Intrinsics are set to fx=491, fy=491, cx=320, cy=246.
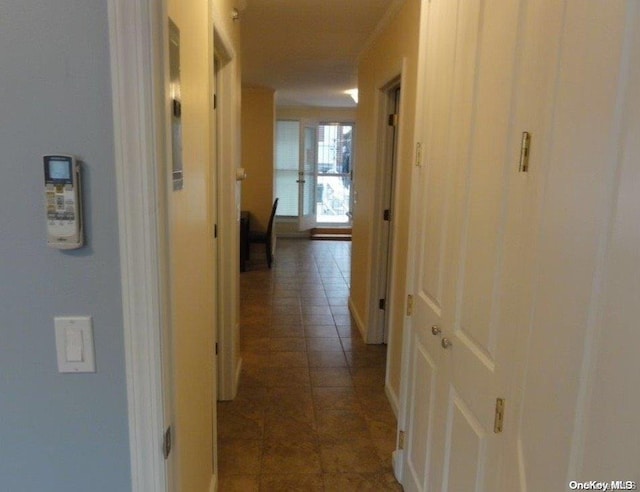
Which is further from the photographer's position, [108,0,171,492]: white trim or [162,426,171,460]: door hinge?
[162,426,171,460]: door hinge

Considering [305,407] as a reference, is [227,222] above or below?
above

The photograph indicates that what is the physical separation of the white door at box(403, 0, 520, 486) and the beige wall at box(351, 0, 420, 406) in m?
0.75

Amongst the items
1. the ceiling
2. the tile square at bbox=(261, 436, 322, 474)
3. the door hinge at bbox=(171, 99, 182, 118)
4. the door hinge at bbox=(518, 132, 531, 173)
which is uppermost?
the ceiling

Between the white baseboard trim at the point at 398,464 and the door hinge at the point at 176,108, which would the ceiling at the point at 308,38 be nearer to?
the door hinge at the point at 176,108

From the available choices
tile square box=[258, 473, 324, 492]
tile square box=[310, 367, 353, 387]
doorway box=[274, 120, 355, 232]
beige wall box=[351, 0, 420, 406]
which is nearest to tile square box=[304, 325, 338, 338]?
beige wall box=[351, 0, 420, 406]

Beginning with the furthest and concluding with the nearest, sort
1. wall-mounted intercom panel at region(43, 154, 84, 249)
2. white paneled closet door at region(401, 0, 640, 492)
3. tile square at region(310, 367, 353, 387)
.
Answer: tile square at region(310, 367, 353, 387) → wall-mounted intercom panel at region(43, 154, 84, 249) → white paneled closet door at region(401, 0, 640, 492)

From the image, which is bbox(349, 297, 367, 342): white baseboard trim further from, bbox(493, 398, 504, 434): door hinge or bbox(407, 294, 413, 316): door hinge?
bbox(493, 398, 504, 434): door hinge

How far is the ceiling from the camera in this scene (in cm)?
327

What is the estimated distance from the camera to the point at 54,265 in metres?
0.98

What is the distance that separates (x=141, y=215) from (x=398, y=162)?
2284 mm

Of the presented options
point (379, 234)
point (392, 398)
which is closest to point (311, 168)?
point (379, 234)

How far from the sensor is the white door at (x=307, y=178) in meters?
9.34

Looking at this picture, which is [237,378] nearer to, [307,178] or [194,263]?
[194,263]

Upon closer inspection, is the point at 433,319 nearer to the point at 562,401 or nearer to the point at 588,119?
the point at 562,401
